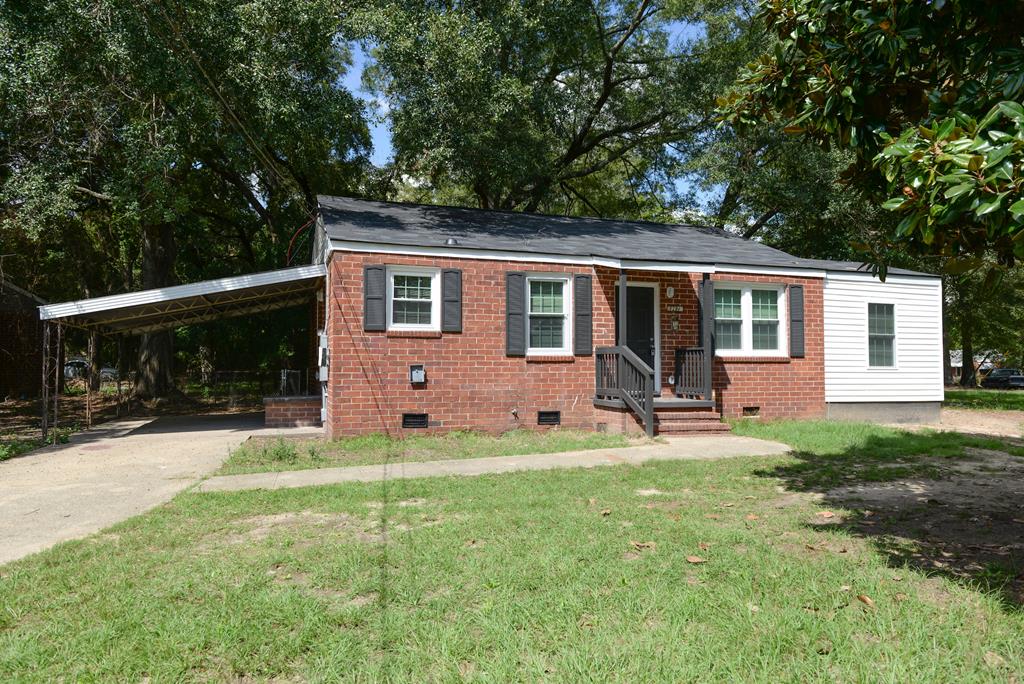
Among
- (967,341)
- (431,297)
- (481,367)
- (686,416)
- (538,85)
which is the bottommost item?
(686,416)

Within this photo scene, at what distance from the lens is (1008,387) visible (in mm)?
40062

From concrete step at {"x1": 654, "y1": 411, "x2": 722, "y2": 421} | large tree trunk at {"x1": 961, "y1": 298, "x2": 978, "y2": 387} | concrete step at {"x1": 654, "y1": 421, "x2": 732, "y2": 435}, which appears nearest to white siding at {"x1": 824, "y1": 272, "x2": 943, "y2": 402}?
concrete step at {"x1": 654, "y1": 411, "x2": 722, "y2": 421}

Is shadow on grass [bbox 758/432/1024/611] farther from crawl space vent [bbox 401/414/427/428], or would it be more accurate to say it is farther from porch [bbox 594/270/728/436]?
crawl space vent [bbox 401/414/427/428]

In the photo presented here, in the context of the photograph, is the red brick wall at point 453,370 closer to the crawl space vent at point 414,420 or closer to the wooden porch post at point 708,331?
the crawl space vent at point 414,420

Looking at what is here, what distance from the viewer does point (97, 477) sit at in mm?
8172

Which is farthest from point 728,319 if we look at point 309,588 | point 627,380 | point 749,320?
point 309,588

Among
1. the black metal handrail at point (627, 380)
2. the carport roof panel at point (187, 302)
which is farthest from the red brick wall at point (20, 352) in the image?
the black metal handrail at point (627, 380)

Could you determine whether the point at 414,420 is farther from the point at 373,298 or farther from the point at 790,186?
the point at 790,186

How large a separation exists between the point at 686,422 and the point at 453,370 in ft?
13.9

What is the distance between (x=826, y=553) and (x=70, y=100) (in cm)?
1627

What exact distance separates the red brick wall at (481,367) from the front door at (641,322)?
0.24m

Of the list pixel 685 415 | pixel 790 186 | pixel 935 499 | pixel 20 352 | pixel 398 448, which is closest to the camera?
pixel 935 499

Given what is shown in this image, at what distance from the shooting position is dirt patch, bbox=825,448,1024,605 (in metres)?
4.20

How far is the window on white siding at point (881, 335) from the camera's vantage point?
14188 millimetres
